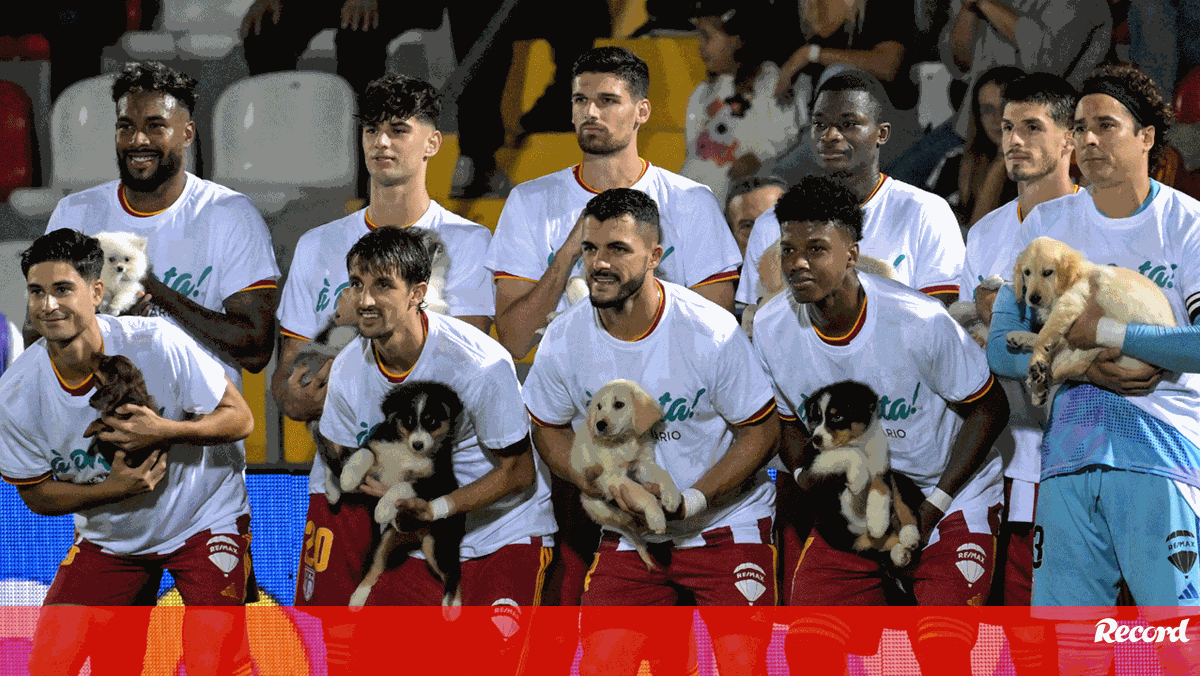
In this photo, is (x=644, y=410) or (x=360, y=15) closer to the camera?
(x=644, y=410)

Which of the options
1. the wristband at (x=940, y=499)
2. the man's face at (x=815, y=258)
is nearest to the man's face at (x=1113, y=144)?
the man's face at (x=815, y=258)

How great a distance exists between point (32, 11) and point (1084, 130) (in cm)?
359

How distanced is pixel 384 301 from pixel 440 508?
0.67m

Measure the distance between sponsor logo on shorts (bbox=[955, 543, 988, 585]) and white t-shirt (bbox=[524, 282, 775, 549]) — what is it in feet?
2.00

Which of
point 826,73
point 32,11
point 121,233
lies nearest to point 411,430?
point 121,233

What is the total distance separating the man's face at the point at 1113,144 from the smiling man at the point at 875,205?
480 millimetres

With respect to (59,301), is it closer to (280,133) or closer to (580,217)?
(280,133)

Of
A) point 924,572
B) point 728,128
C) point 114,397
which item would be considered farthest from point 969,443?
point 114,397

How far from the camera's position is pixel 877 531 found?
3.51 metres

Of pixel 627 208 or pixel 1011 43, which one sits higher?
pixel 1011 43

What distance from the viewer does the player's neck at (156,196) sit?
13.2 ft

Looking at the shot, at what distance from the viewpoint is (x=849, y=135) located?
381 cm

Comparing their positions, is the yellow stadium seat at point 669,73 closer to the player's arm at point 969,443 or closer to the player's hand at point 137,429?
the player's arm at point 969,443

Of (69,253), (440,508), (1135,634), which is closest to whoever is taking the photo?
(1135,634)
